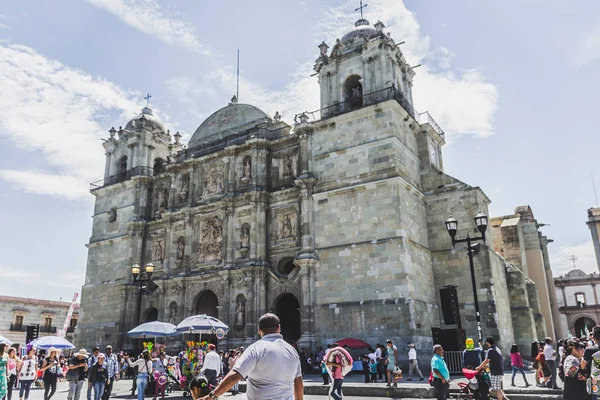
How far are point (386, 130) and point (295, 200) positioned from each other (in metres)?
5.99

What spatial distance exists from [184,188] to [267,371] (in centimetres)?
2711

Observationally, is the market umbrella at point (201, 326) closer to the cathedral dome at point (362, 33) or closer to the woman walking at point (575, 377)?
the woman walking at point (575, 377)

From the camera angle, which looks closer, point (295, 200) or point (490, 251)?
point (490, 251)

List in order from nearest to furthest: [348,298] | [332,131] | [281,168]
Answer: [348,298] → [332,131] → [281,168]

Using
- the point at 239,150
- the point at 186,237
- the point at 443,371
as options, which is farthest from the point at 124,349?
the point at 443,371

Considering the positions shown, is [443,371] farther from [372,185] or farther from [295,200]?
[295,200]

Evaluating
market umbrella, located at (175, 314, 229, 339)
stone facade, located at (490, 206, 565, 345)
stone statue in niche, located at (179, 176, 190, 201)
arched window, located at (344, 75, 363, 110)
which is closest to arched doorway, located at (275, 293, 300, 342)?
market umbrella, located at (175, 314, 229, 339)

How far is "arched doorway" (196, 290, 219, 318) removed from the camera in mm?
28562

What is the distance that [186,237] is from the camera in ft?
93.8

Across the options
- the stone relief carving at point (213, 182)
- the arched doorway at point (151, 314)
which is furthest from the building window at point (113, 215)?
the stone relief carving at point (213, 182)

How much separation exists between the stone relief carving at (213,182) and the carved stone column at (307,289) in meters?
7.81

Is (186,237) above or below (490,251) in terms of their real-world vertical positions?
above

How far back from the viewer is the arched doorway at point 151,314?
2984 centimetres

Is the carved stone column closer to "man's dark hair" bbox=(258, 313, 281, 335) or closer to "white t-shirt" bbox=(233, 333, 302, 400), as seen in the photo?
"man's dark hair" bbox=(258, 313, 281, 335)
